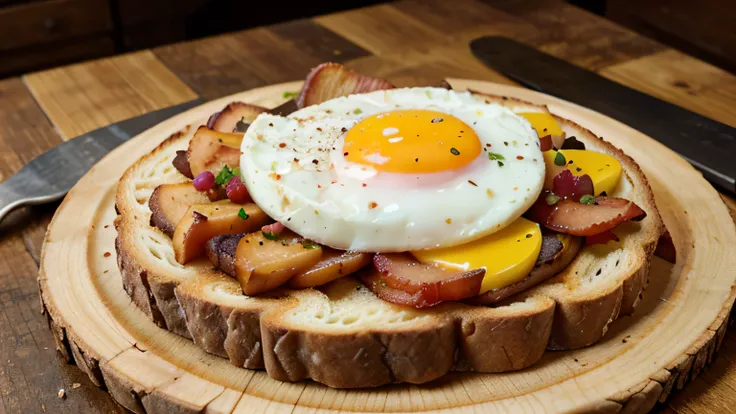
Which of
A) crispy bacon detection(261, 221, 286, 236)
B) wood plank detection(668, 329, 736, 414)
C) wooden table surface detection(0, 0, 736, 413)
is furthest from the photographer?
wooden table surface detection(0, 0, 736, 413)

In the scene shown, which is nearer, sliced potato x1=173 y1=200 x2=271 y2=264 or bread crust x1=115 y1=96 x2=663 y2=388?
bread crust x1=115 y1=96 x2=663 y2=388

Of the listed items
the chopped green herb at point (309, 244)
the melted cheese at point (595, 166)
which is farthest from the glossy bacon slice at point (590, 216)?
the chopped green herb at point (309, 244)

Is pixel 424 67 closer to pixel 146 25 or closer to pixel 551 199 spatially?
pixel 551 199

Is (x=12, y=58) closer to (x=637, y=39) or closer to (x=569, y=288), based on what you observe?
(x=637, y=39)

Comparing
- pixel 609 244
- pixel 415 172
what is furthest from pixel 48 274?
pixel 609 244

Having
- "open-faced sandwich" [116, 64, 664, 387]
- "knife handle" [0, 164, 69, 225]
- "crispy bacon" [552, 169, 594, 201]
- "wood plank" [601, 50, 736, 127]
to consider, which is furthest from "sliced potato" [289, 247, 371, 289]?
"wood plank" [601, 50, 736, 127]

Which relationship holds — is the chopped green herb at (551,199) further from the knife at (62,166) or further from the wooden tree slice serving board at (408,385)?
the knife at (62,166)

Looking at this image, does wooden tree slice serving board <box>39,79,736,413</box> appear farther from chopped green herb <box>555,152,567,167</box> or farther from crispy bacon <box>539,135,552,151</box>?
crispy bacon <box>539,135,552,151</box>
